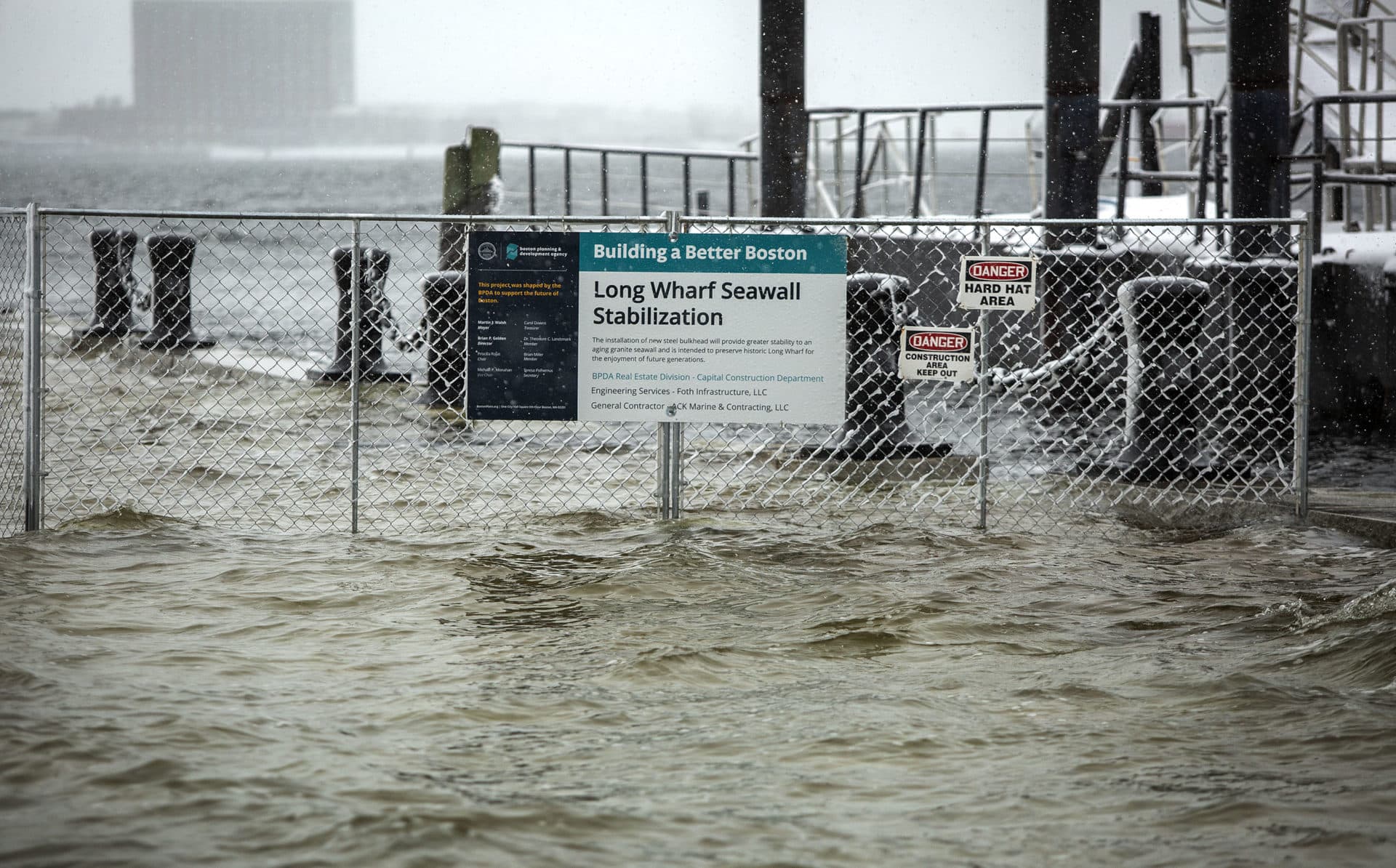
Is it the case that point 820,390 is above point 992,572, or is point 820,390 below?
above

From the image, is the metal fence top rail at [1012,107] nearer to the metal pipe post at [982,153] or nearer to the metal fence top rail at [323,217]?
the metal pipe post at [982,153]

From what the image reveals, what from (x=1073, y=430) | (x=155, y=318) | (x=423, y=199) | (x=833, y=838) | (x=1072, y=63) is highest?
(x=423, y=199)

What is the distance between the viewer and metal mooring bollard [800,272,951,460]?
9430mm

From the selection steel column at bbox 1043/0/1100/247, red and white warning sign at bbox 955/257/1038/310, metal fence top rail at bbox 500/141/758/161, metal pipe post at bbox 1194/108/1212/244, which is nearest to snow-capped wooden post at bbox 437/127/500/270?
metal fence top rail at bbox 500/141/758/161

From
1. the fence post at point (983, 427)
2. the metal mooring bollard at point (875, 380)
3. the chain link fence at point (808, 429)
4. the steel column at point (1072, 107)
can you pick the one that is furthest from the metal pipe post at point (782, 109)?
the fence post at point (983, 427)

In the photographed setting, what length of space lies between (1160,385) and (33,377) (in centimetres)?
682

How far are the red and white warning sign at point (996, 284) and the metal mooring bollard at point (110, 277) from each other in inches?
497

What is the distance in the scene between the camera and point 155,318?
16750 mm

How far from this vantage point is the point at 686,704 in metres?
4.74

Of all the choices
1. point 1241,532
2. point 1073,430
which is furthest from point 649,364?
point 1073,430

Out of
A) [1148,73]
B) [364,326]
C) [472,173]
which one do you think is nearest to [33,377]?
[364,326]

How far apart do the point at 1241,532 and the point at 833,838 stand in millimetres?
4938

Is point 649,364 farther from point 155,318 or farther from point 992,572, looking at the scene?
point 155,318

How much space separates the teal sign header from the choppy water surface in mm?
1479
